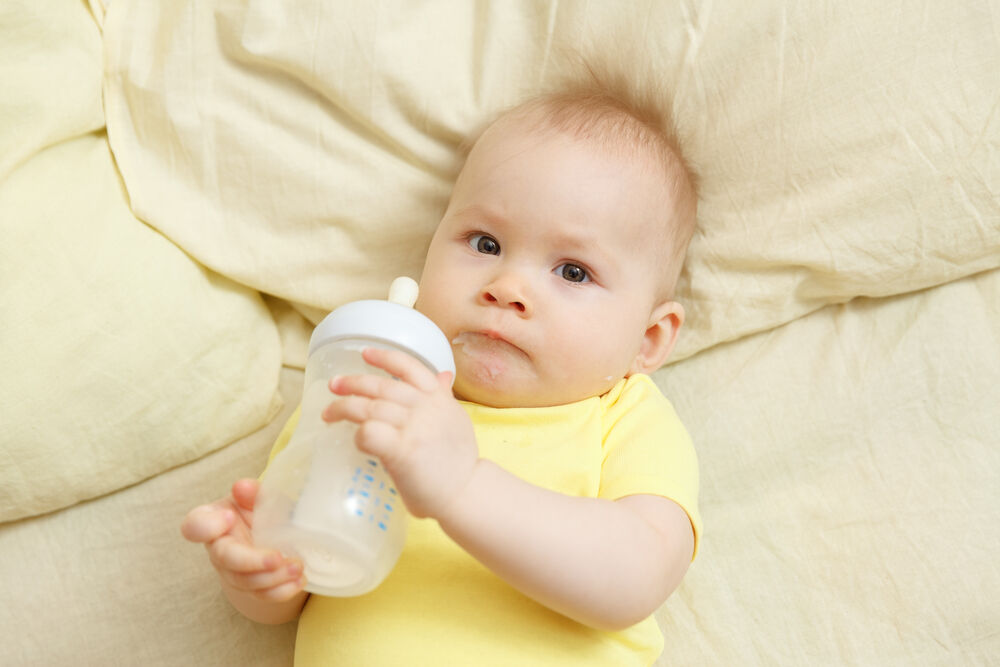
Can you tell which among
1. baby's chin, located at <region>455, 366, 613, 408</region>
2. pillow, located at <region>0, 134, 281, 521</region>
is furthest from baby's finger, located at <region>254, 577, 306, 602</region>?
pillow, located at <region>0, 134, 281, 521</region>

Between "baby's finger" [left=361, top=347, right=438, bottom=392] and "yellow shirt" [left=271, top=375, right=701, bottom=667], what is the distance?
0.26 metres

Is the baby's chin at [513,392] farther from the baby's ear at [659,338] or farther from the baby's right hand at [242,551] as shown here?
the baby's right hand at [242,551]

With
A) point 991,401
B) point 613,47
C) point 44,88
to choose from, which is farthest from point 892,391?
point 44,88

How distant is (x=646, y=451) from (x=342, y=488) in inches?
16.4

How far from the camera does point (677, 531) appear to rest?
3.38 ft

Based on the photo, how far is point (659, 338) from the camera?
1302 mm

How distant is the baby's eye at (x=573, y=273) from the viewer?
1161 millimetres

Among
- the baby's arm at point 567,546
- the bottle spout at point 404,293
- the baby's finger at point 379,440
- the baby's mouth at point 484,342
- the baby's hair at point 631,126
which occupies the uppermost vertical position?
the baby's hair at point 631,126

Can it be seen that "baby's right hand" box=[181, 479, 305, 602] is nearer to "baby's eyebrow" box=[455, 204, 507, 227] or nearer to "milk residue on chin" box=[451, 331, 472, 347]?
"milk residue on chin" box=[451, 331, 472, 347]

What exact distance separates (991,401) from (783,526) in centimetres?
38

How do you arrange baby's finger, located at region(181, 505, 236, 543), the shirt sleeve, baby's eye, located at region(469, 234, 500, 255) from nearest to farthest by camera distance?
1. baby's finger, located at region(181, 505, 236, 543)
2. the shirt sleeve
3. baby's eye, located at region(469, 234, 500, 255)

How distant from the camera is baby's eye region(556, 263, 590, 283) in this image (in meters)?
1.16

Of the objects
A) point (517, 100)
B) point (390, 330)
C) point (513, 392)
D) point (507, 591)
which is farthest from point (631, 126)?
point (507, 591)

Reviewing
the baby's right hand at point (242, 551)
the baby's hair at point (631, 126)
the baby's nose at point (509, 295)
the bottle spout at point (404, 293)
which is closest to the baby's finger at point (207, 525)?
the baby's right hand at point (242, 551)
